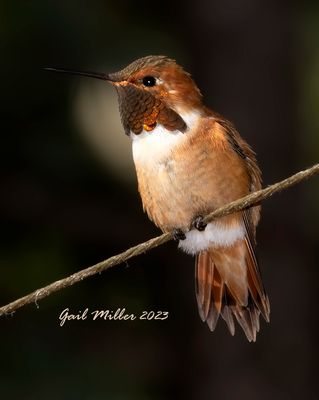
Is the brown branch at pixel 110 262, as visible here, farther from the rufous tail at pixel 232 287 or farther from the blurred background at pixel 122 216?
the blurred background at pixel 122 216

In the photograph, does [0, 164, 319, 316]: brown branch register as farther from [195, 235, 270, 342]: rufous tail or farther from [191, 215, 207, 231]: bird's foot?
[195, 235, 270, 342]: rufous tail

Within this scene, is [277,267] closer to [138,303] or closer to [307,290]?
[307,290]

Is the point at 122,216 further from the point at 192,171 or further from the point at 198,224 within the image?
the point at 192,171

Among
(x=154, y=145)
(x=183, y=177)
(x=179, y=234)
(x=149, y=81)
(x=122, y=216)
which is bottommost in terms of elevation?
(x=122, y=216)

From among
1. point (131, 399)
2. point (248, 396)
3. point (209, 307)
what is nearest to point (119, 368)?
point (131, 399)

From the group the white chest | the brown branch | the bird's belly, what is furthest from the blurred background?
the brown branch

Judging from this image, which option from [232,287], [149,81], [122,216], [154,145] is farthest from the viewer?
[122,216]

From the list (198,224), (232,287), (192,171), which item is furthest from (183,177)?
(232,287)

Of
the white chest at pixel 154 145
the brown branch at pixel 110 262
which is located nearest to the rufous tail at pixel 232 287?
the white chest at pixel 154 145
